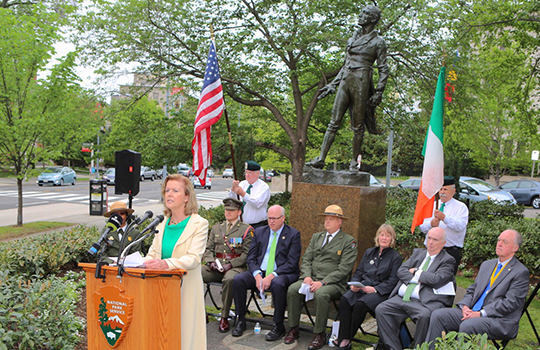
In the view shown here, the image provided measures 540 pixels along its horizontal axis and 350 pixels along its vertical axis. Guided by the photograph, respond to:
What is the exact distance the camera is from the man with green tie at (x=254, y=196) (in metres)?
7.71

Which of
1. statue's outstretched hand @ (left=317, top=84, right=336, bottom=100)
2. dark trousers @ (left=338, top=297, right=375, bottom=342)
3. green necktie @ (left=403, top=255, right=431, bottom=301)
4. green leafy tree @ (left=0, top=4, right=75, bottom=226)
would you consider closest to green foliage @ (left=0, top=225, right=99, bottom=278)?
dark trousers @ (left=338, top=297, right=375, bottom=342)

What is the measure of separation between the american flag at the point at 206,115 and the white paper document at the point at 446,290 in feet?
14.3

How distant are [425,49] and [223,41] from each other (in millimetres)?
6232

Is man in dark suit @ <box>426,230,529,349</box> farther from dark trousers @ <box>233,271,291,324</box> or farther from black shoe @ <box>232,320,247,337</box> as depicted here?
black shoe @ <box>232,320,247,337</box>

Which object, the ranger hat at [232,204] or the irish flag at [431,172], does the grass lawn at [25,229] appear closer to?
the ranger hat at [232,204]

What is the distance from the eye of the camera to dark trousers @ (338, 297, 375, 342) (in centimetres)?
567

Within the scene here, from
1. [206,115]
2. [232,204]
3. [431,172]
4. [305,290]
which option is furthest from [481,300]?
[206,115]

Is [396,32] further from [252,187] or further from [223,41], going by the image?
[252,187]

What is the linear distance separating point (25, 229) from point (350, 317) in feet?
40.7

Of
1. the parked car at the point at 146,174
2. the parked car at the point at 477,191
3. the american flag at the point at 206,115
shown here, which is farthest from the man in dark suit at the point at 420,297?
the parked car at the point at 146,174

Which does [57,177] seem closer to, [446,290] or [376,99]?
[376,99]

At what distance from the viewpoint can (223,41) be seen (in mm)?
14930

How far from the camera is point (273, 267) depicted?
6.52 meters

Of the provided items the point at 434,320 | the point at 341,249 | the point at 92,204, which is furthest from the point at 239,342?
the point at 92,204
